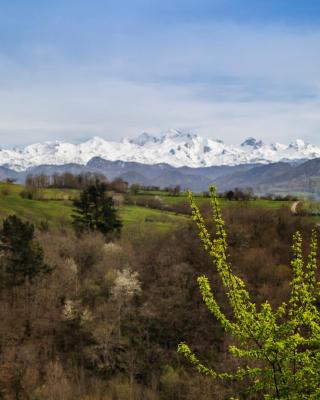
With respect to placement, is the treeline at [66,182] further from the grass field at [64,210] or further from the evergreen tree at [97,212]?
the evergreen tree at [97,212]

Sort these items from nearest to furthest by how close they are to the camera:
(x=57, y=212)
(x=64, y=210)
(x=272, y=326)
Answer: (x=272, y=326) < (x=57, y=212) < (x=64, y=210)

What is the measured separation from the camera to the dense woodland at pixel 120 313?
48.4 meters

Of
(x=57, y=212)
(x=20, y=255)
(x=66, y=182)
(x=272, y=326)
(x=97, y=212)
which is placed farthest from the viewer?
(x=66, y=182)

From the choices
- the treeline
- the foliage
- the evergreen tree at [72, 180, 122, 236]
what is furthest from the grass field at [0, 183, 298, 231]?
the foliage

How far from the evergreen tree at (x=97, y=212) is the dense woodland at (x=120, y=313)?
40.9ft

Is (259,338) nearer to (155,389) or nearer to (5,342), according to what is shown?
(155,389)

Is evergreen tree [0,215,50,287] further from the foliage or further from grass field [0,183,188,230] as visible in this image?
the foliage

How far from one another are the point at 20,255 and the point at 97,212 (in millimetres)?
31112

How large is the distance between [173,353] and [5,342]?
63.1 feet

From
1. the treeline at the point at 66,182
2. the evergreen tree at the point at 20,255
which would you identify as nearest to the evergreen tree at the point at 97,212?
the evergreen tree at the point at 20,255

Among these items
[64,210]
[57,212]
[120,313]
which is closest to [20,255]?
[120,313]

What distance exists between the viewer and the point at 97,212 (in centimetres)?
9038

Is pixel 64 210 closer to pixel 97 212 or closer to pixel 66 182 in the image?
pixel 97 212

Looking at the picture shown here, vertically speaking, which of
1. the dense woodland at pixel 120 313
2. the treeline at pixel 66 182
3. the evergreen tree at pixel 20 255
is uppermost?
the treeline at pixel 66 182
